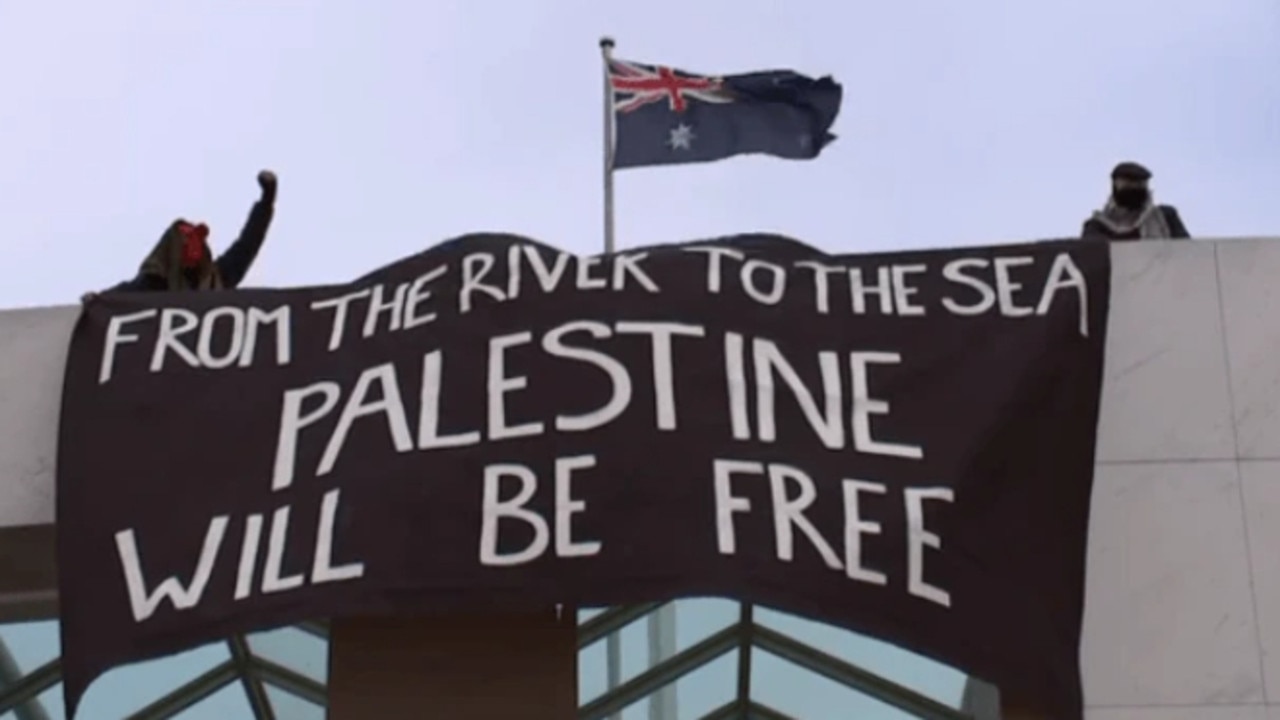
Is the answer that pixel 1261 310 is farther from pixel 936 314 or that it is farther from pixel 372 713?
pixel 372 713

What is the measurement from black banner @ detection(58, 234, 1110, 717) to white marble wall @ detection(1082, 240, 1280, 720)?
40 centimetres

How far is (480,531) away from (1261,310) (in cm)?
343

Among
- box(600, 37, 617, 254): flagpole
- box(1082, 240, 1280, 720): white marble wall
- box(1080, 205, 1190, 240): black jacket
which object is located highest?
box(600, 37, 617, 254): flagpole

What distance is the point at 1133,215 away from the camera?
35.5 feet

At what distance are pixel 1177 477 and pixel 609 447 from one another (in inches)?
91.2

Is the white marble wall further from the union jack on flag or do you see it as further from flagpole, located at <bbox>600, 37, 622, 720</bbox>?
the union jack on flag

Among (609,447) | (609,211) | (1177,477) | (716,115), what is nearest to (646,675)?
(609,211)

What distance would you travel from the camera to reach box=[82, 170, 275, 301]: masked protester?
1116 centimetres

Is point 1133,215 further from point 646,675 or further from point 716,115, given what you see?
point 716,115

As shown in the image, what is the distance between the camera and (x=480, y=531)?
930 cm

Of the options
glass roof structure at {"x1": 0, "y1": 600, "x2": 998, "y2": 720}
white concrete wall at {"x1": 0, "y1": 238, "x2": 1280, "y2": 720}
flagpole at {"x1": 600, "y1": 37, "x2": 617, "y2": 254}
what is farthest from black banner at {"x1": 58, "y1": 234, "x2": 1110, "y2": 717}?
flagpole at {"x1": 600, "y1": 37, "x2": 617, "y2": 254}

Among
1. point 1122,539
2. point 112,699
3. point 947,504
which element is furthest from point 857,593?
point 112,699

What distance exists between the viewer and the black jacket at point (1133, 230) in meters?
10.7

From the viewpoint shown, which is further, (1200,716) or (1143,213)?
(1143,213)
